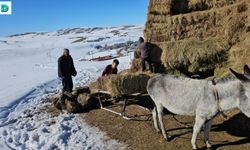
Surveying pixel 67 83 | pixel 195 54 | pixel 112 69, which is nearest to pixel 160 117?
pixel 195 54

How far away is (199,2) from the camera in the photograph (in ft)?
46.8

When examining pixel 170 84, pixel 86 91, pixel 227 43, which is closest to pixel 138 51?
pixel 86 91

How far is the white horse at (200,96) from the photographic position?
327 inches

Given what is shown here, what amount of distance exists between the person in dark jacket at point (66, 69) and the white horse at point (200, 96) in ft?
17.8

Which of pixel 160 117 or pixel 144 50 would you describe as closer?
pixel 160 117

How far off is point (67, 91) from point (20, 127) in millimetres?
2817

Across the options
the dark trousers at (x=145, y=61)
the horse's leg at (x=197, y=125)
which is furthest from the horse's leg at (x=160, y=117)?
the dark trousers at (x=145, y=61)

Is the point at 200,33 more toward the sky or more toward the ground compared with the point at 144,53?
more toward the sky

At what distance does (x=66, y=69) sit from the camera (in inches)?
589

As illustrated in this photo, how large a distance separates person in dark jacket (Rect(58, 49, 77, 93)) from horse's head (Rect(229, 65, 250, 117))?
315 inches

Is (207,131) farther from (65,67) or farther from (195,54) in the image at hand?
(65,67)

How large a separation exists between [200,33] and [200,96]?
18.5ft

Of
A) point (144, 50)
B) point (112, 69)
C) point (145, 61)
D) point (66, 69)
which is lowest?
point (66, 69)

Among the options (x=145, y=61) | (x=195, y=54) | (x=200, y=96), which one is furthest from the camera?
(x=145, y=61)
